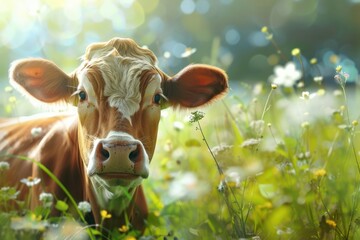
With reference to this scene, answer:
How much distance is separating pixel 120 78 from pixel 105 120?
28 centimetres

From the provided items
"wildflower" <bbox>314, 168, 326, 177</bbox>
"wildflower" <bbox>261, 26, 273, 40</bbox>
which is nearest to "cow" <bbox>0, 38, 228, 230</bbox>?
"wildflower" <bbox>261, 26, 273, 40</bbox>

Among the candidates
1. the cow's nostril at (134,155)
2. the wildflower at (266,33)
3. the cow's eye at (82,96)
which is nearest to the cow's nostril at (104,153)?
the cow's nostril at (134,155)

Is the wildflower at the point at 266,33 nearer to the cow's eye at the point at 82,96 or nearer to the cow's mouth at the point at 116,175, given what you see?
the cow's eye at the point at 82,96

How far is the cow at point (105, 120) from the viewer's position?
3.48m

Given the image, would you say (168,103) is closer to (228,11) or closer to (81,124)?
(81,124)

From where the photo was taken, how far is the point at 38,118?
4879mm

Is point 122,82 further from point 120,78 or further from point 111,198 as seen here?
point 111,198

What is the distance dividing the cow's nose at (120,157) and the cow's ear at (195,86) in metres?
0.84

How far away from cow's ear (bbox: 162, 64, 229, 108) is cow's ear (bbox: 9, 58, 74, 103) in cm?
61

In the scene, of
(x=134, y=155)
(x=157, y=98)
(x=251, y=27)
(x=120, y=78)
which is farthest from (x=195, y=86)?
(x=251, y=27)

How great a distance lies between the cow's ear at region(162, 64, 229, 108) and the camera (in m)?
4.24

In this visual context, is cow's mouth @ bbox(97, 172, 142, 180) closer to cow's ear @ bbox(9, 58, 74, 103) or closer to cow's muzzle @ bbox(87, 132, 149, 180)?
cow's muzzle @ bbox(87, 132, 149, 180)

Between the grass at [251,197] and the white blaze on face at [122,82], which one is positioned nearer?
the grass at [251,197]

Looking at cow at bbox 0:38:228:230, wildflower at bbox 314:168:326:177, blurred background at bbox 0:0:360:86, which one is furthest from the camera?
blurred background at bbox 0:0:360:86
